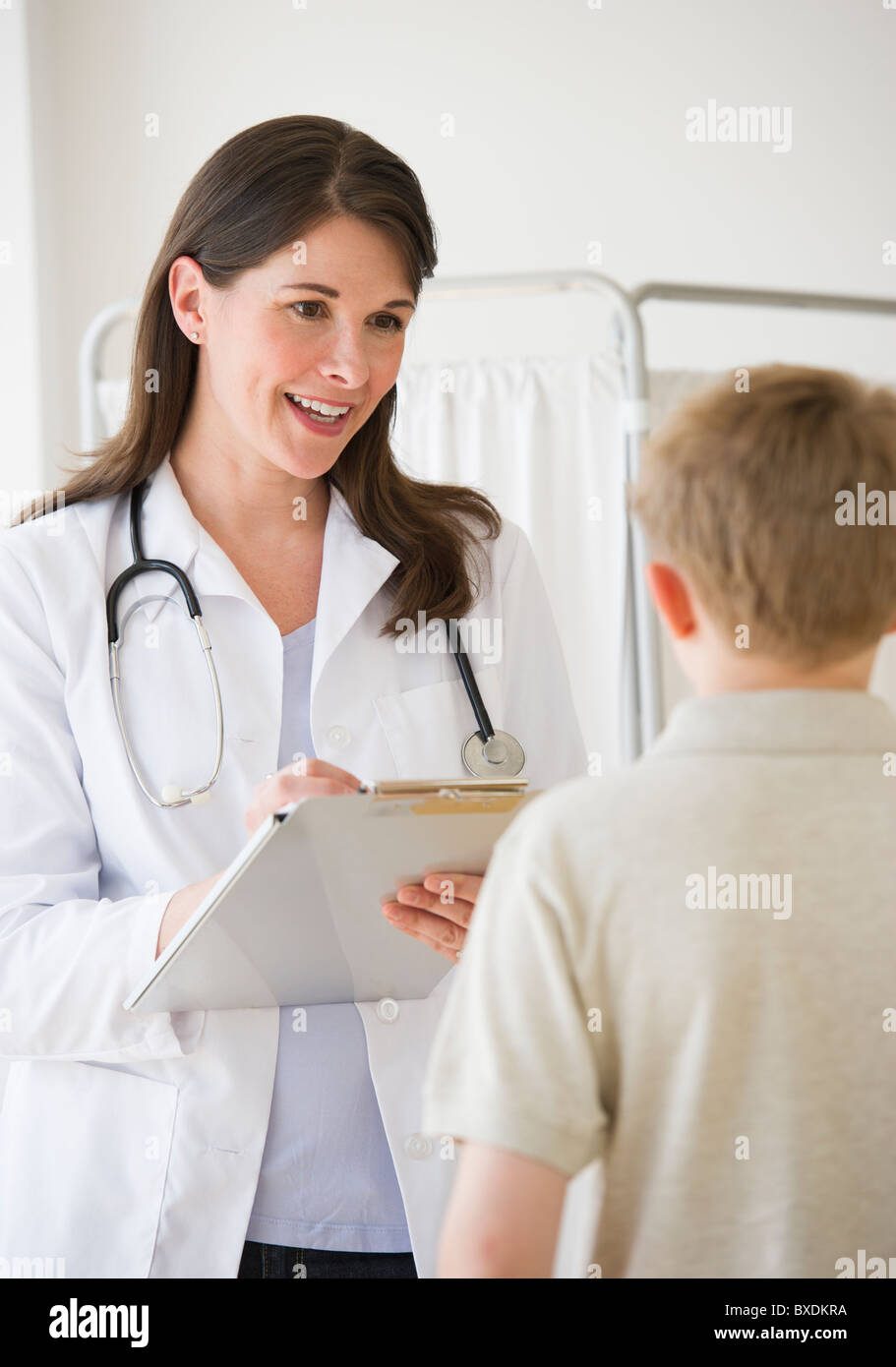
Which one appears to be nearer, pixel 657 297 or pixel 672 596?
pixel 672 596

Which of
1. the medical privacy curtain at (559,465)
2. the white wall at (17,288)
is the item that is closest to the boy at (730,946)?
the medical privacy curtain at (559,465)

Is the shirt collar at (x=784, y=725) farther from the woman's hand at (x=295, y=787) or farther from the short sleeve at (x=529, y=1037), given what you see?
the woman's hand at (x=295, y=787)

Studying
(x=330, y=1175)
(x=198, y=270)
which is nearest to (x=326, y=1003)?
(x=330, y=1175)

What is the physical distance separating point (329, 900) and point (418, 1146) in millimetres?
358

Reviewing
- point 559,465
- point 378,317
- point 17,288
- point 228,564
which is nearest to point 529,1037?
point 228,564

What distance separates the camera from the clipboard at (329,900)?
0.86 meters

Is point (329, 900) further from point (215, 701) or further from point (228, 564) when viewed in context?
point (228, 564)

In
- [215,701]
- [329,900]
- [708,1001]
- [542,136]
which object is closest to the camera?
[708,1001]

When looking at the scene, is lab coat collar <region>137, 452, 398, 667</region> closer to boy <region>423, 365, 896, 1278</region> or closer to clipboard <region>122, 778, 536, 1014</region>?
clipboard <region>122, 778, 536, 1014</region>

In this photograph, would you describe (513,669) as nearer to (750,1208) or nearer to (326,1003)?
(326,1003)

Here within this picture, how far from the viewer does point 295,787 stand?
102 cm

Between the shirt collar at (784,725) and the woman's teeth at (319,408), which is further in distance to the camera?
the woman's teeth at (319,408)

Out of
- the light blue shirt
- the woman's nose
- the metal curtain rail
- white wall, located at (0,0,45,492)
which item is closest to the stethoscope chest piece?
the light blue shirt

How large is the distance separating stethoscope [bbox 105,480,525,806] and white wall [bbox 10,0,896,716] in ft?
6.09
